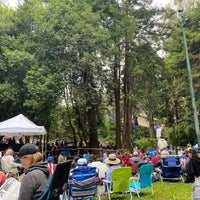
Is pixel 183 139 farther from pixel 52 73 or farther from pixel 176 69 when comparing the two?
pixel 52 73

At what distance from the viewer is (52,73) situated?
53.6 ft

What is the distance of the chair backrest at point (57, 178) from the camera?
2718 mm

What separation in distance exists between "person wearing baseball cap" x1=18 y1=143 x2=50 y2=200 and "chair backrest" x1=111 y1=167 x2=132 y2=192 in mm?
3935

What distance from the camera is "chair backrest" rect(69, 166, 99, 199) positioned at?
6154 millimetres

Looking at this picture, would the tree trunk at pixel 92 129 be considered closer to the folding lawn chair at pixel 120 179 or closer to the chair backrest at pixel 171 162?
the chair backrest at pixel 171 162

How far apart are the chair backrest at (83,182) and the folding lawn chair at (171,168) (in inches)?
Answer: 176

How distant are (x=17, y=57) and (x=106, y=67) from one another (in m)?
5.73

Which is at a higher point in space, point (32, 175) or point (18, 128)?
point (18, 128)

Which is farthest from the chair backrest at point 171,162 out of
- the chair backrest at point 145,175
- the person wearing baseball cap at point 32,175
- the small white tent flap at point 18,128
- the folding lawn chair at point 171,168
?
Answer: the person wearing baseball cap at point 32,175

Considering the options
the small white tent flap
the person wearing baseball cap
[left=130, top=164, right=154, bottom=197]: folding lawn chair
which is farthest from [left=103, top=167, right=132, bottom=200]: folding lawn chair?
the small white tent flap

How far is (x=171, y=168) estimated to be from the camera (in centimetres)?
1009

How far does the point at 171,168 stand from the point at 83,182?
495 centimetres

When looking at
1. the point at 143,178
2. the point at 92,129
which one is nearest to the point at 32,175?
the point at 143,178

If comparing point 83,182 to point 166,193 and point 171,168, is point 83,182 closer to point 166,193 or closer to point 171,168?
point 166,193
